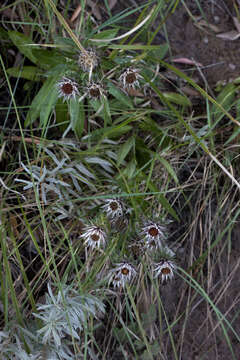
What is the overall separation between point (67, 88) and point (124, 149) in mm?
379

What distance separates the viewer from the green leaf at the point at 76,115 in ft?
4.55

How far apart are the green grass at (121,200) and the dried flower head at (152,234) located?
48 mm

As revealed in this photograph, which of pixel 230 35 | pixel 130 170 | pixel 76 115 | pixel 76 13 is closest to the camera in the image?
pixel 76 115

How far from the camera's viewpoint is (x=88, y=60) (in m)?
1.19

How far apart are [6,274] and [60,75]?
74 cm

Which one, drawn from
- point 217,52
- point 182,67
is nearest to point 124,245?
point 182,67

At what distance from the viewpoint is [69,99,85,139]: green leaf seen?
1388 millimetres

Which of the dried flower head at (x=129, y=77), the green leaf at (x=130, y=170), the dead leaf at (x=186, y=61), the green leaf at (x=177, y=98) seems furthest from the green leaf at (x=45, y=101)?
the dead leaf at (x=186, y=61)

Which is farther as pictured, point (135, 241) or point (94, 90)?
point (135, 241)

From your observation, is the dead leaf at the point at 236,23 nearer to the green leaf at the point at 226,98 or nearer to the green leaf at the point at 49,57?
the green leaf at the point at 226,98

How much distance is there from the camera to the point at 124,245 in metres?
1.40

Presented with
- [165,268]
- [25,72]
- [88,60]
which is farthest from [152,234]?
[25,72]

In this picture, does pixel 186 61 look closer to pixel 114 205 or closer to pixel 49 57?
pixel 49 57

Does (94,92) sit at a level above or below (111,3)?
below
